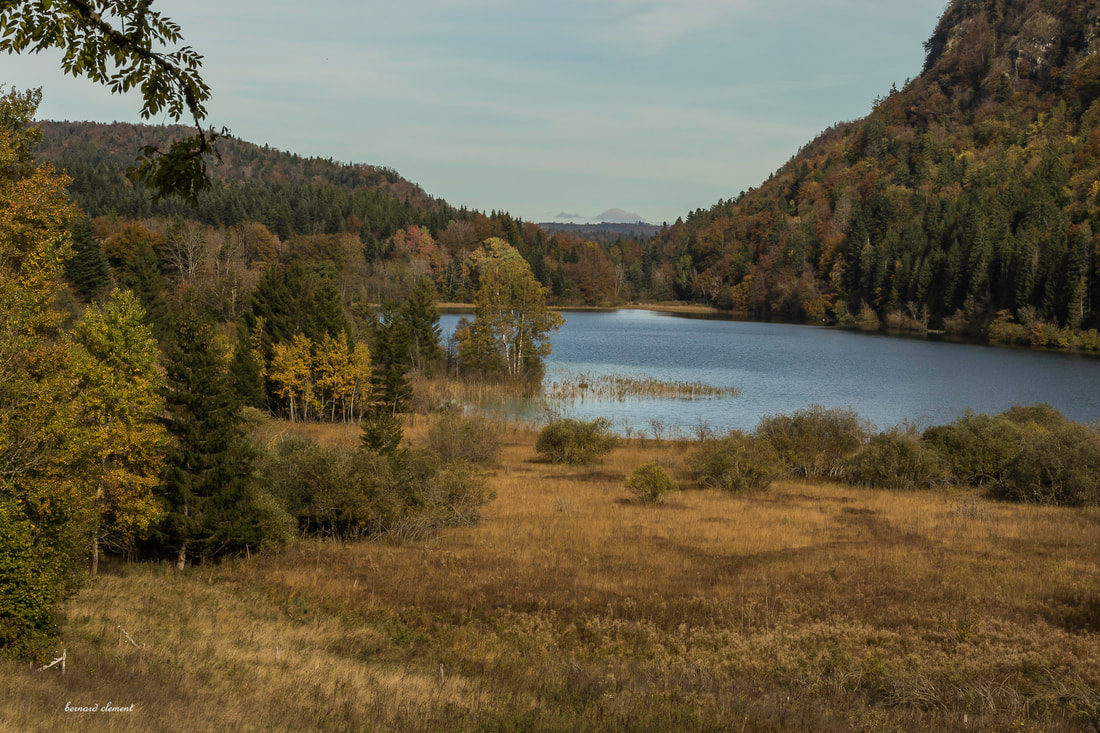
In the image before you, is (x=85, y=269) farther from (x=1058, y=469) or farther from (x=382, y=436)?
(x=1058, y=469)

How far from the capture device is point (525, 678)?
12.7 m

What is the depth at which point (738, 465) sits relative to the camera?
3503 centimetres

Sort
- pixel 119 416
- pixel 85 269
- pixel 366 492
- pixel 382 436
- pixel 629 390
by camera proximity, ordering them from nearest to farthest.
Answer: pixel 119 416, pixel 366 492, pixel 382 436, pixel 629 390, pixel 85 269

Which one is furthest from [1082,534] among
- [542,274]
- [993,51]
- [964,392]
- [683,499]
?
[993,51]

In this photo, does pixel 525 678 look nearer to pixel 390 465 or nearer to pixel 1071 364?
pixel 390 465

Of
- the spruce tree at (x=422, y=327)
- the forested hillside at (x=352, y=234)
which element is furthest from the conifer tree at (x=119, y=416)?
the forested hillside at (x=352, y=234)

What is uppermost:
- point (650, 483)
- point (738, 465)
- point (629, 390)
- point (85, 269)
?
point (85, 269)

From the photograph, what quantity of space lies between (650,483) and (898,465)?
12.1 metres

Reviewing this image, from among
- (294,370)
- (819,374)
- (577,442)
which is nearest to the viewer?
(577,442)

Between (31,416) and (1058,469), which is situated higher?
(31,416)

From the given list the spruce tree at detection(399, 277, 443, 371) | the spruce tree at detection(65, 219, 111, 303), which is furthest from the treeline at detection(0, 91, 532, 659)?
the spruce tree at detection(65, 219, 111, 303)

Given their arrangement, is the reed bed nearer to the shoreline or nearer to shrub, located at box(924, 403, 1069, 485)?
shrub, located at box(924, 403, 1069, 485)

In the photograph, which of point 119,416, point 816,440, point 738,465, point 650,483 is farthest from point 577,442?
point 119,416

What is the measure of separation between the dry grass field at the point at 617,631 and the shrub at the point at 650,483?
90.8 inches
